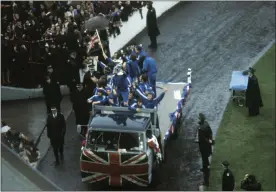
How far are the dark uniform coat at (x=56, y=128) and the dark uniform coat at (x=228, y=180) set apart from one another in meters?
4.06

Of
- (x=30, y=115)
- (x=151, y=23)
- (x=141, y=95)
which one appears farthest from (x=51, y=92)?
(x=151, y=23)

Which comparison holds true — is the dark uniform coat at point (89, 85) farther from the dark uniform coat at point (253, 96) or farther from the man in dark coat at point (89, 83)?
the dark uniform coat at point (253, 96)

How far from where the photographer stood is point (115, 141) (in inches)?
518

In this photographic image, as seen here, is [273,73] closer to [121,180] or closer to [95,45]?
[95,45]

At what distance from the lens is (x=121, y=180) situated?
1309cm

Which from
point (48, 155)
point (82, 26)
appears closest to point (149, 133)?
point (48, 155)

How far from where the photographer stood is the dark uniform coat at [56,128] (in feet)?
46.7

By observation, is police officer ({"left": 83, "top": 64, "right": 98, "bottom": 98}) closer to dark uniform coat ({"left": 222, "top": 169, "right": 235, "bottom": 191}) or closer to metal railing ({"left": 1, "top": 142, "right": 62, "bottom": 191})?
dark uniform coat ({"left": 222, "top": 169, "right": 235, "bottom": 191})

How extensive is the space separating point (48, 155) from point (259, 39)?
40.0 feet

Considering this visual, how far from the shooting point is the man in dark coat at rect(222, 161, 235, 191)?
1229 centimetres

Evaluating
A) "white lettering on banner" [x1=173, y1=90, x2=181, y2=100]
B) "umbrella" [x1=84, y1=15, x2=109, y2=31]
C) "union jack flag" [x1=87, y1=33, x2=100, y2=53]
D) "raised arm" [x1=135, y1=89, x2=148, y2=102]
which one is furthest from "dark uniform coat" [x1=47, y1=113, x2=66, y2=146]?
"umbrella" [x1=84, y1=15, x2=109, y2=31]

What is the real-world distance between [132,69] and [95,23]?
4.97 metres

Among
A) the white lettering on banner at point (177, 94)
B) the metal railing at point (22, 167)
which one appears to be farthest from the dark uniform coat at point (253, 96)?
the metal railing at point (22, 167)

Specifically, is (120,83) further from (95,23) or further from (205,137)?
(95,23)
